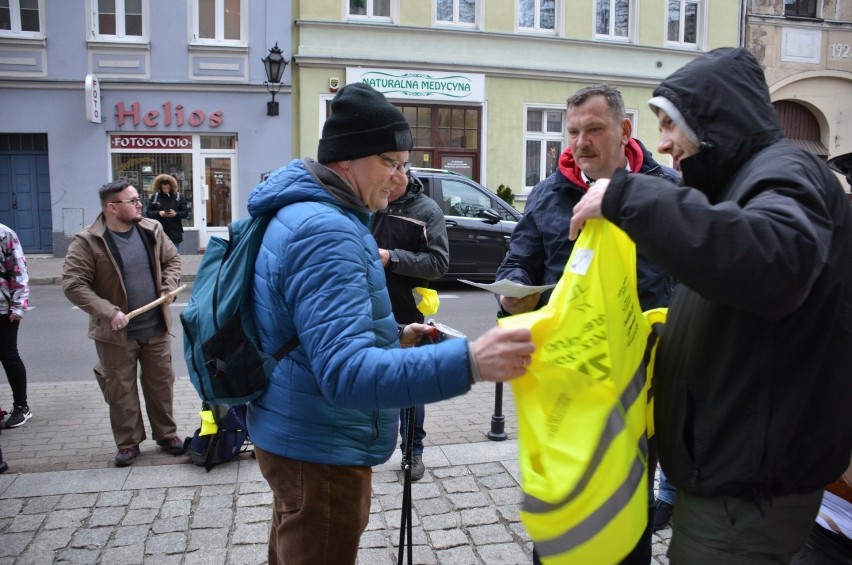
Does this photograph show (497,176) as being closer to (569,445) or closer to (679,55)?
(679,55)

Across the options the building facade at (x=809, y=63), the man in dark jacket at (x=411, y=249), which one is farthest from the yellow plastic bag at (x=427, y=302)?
the building facade at (x=809, y=63)

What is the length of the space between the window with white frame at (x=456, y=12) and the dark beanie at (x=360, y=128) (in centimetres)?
1702

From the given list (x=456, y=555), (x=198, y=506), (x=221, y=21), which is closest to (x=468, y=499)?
(x=456, y=555)

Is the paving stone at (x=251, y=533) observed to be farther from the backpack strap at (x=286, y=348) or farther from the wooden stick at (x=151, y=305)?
the backpack strap at (x=286, y=348)

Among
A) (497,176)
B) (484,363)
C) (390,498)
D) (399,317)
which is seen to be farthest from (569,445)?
(497,176)

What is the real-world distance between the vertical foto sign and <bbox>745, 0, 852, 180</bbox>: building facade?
55.4 feet

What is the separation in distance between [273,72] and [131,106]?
3396 millimetres

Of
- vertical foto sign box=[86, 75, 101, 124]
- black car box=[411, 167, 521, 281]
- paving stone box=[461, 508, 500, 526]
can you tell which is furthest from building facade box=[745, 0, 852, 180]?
paving stone box=[461, 508, 500, 526]

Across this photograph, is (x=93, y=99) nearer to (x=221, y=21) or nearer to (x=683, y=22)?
(x=221, y=21)

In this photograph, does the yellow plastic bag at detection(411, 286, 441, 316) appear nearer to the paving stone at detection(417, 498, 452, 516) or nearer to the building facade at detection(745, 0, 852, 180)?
the paving stone at detection(417, 498, 452, 516)

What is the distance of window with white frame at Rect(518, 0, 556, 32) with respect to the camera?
18.7 metres

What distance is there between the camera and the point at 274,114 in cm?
1670

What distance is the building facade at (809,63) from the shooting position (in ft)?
65.8

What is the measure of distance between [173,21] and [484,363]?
56.3ft
